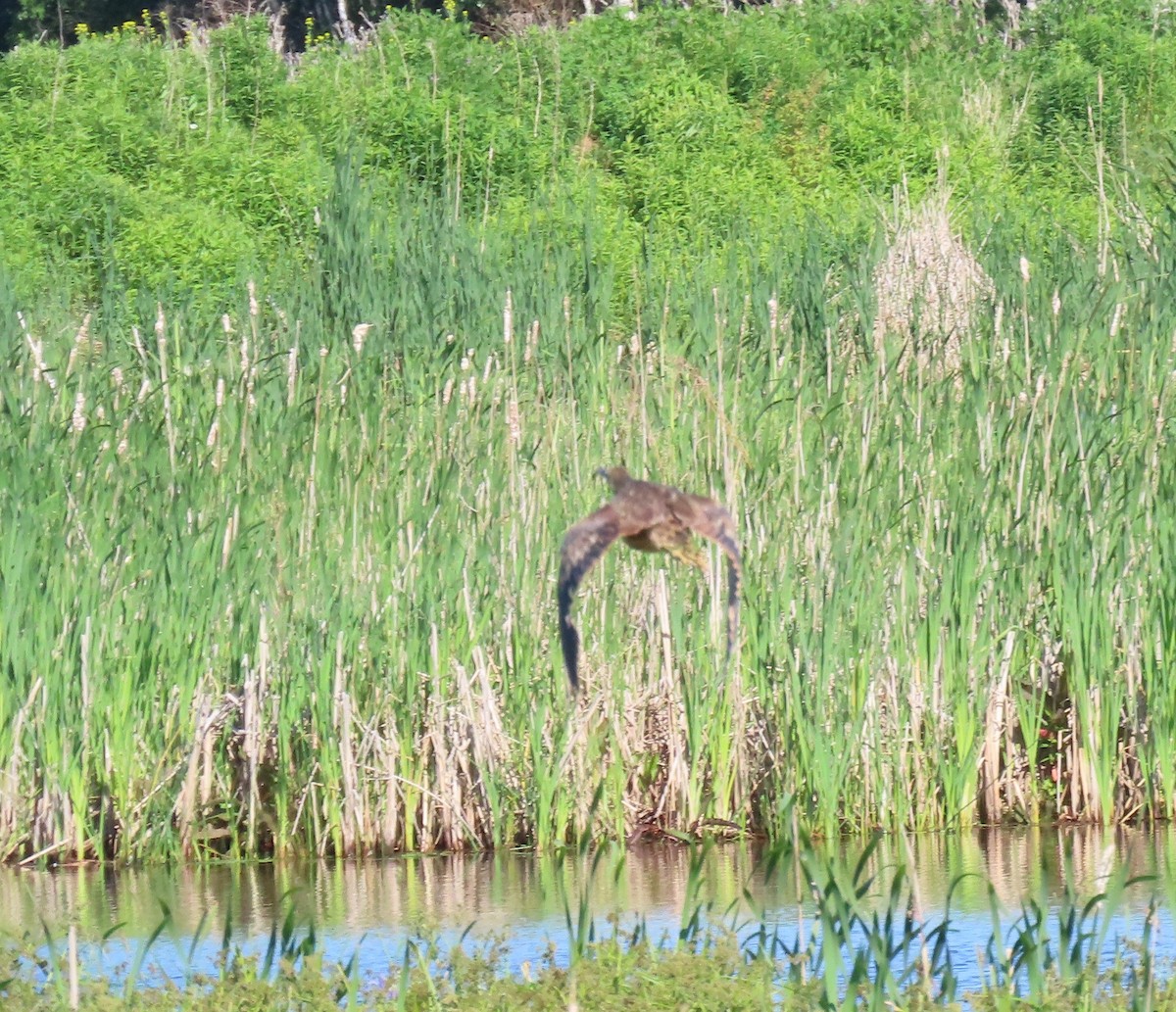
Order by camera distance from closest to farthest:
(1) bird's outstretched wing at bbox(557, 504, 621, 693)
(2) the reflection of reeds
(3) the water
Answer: (1) bird's outstretched wing at bbox(557, 504, 621, 693), (2) the reflection of reeds, (3) the water

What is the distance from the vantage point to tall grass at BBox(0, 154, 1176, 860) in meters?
5.05

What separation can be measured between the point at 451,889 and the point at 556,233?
557 cm

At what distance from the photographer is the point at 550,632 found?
5.14 metres

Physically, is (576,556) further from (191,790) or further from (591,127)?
(591,127)

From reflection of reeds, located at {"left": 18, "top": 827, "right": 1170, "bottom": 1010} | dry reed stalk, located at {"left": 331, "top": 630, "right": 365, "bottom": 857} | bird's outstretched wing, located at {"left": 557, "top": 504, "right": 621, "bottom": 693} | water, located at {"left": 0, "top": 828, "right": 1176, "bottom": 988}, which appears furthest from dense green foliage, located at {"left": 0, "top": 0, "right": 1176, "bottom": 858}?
bird's outstretched wing, located at {"left": 557, "top": 504, "right": 621, "bottom": 693}

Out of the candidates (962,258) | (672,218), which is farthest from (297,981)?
(672,218)

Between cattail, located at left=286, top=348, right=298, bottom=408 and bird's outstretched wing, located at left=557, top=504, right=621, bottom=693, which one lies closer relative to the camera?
bird's outstretched wing, located at left=557, top=504, right=621, bottom=693

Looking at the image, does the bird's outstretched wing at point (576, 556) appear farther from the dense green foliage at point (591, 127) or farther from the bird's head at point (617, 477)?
the dense green foliage at point (591, 127)

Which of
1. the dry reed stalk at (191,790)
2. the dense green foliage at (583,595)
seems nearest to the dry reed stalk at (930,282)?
the dense green foliage at (583,595)

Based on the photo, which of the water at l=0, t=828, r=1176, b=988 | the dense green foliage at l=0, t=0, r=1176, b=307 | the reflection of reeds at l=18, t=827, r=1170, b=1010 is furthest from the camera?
the dense green foliage at l=0, t=0, r=1176, b=307

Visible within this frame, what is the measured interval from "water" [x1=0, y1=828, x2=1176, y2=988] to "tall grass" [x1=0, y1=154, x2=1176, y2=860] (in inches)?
5.4

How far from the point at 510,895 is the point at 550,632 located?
78cm

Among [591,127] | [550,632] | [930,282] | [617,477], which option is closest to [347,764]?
[550,632]

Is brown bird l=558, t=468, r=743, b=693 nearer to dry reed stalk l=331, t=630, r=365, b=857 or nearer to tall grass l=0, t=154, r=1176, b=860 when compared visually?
tall grass l=0, t=154, r=1176, b=860
